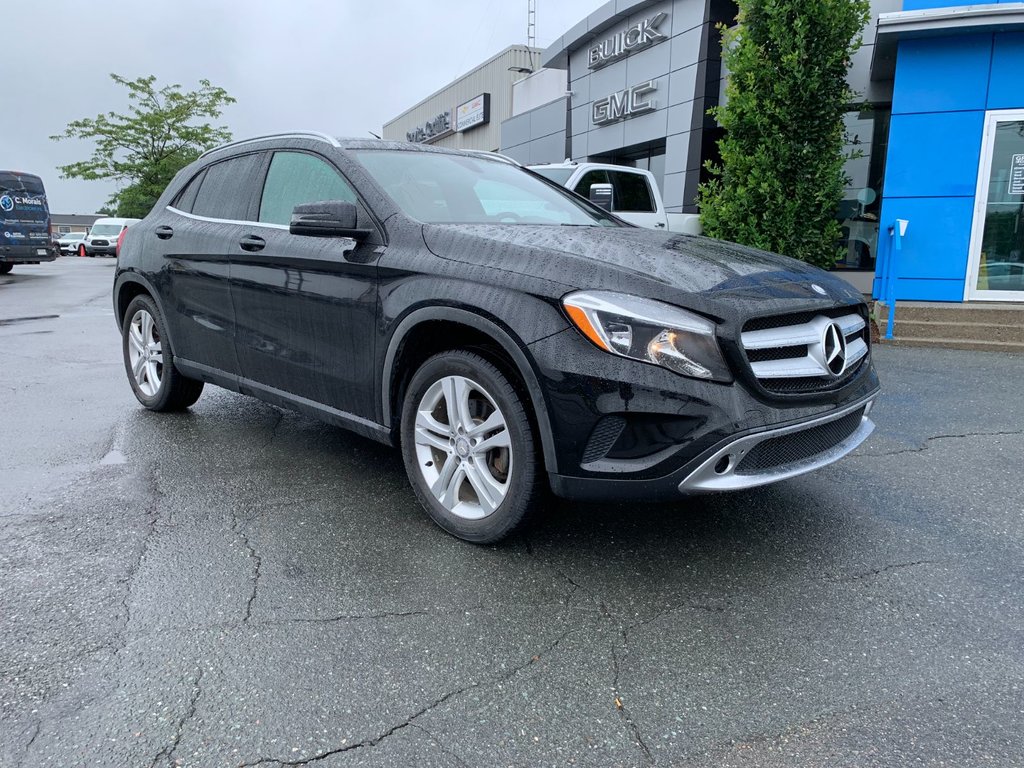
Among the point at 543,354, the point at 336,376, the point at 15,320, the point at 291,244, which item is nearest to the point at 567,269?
the point at 543,354

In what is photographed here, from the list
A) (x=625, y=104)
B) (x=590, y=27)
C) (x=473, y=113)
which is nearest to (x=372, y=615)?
(x=625, y=104)

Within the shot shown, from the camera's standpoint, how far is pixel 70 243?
44562 millimetres

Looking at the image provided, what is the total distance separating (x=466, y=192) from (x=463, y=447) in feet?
4.55

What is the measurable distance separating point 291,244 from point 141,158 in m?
Answer: 47.6

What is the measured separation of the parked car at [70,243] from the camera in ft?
145

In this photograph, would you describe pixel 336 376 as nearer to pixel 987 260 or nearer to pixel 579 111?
pixel 987 260

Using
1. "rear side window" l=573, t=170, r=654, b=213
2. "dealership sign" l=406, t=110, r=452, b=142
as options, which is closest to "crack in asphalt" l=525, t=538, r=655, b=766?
"rear side window" l=573, t=170, r=654, b=213

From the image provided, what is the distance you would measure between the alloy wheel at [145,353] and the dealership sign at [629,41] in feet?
46.1

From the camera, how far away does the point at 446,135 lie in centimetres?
3133

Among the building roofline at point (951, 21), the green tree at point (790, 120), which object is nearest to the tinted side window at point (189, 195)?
the green tree at point (790, 120)

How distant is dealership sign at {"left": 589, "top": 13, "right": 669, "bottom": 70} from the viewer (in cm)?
1619

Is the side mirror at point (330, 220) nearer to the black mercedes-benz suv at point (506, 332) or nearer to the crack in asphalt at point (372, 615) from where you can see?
the black mercedes-benz suv at point (506, 332)

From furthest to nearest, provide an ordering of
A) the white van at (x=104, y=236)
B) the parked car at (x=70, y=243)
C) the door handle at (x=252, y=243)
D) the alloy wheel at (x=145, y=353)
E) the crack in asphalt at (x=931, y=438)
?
the parked car at (x=70, y=243), the white van at (x=104, y=236), the alloy wheel at (x=145, y=353), the crack in asphalt at (x=931, y=438), the door handle at (x=252, y=243)

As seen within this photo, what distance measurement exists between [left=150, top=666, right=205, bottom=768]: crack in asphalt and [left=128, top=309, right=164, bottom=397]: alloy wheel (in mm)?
3233
